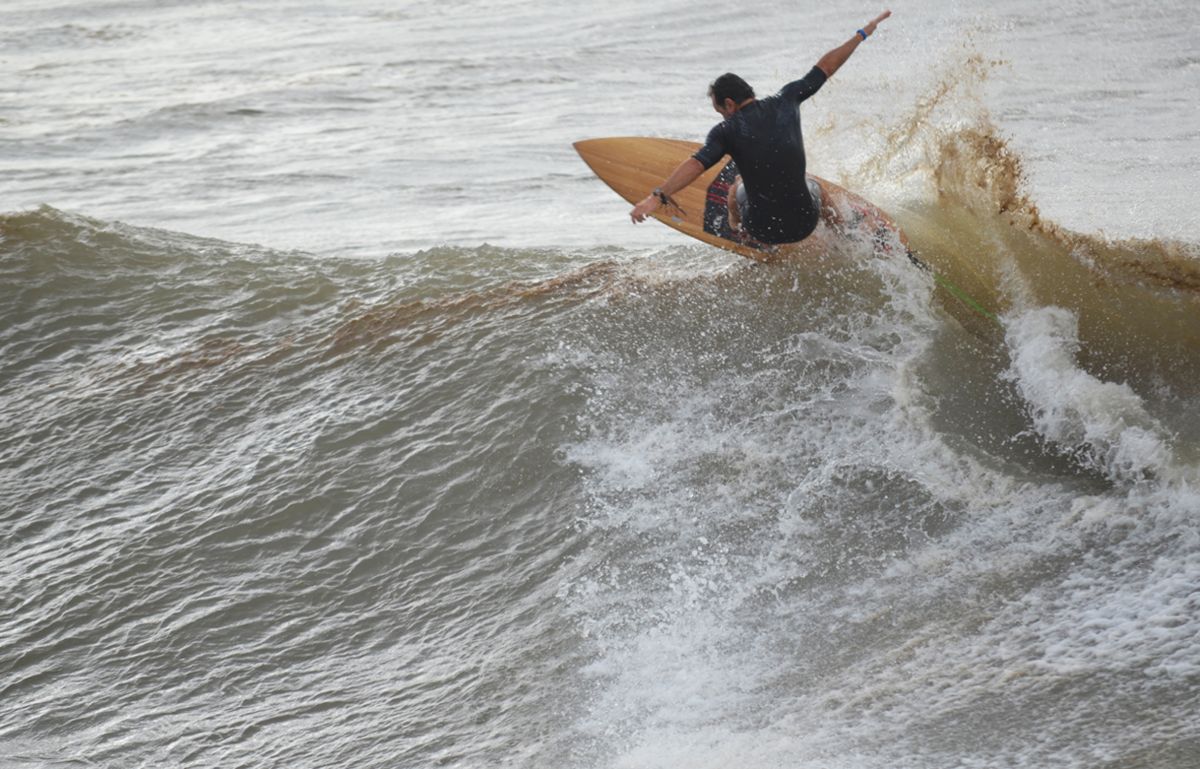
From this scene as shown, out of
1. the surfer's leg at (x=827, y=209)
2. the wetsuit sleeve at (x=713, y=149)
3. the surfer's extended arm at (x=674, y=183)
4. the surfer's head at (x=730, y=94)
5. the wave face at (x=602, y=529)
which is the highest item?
the surfer's head at (x=730, y=94)

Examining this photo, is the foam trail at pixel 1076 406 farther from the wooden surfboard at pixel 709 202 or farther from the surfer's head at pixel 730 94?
the surfer's head at pixel 730 94

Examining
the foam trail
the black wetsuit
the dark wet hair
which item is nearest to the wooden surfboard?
the foam trail

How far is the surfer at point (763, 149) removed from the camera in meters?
5.71

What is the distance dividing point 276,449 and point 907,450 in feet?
10.8

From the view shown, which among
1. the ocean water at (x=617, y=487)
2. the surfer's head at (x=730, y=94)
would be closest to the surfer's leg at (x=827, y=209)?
the ocean water at (x=617, y=487)

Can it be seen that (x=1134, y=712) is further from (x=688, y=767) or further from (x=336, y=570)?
(x=336, y=570)

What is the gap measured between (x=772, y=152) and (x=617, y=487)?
1.88 metres

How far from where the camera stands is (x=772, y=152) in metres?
5.83

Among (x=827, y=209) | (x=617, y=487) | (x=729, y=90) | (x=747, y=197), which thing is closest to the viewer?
(x=617, y=487)

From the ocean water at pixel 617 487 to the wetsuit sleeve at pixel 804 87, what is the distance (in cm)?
113

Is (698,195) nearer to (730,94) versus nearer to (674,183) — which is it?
(674,183)

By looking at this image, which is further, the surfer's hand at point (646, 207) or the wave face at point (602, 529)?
the surfer's hand at point (646, 207)

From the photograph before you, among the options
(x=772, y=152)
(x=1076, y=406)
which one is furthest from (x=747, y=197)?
(x=1076, y=406)

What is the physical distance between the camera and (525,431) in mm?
6012
